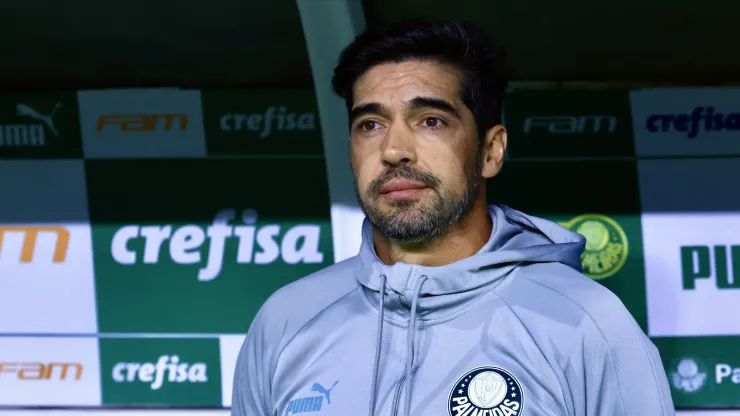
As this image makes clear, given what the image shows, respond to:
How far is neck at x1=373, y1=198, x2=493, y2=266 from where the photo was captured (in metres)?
1.36

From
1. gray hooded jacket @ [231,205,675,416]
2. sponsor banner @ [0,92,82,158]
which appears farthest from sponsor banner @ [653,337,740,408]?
sponsor banner @ [0,92,82,158]

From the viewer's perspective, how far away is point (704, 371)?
6.90 feet

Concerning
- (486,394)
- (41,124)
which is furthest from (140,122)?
(486,394)

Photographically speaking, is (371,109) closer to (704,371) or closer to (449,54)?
(449,54)

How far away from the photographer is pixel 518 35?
6.49 feet

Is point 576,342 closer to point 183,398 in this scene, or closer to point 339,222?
point 339,222

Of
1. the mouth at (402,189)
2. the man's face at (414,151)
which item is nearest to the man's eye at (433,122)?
the man's face at (414,151)

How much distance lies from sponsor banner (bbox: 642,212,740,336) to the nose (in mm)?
1032

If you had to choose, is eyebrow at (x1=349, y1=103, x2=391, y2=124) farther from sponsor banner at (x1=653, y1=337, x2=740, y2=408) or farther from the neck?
sponsor banner at (x1=653, y1=337, x2=740, y2=408)

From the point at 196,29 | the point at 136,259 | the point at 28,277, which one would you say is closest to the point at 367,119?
the point at 196,29

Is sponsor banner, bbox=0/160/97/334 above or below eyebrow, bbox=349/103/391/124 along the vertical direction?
below

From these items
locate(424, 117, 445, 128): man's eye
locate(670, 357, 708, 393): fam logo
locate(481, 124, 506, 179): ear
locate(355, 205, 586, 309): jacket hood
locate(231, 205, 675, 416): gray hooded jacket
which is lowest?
locate(670, 357, 708, 393): fam logo

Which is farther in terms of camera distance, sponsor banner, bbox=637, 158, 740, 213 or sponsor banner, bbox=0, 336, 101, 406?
sponsor banner, bbox=0, 336, 101, 406

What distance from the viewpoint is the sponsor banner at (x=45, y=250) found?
7.48 ft
